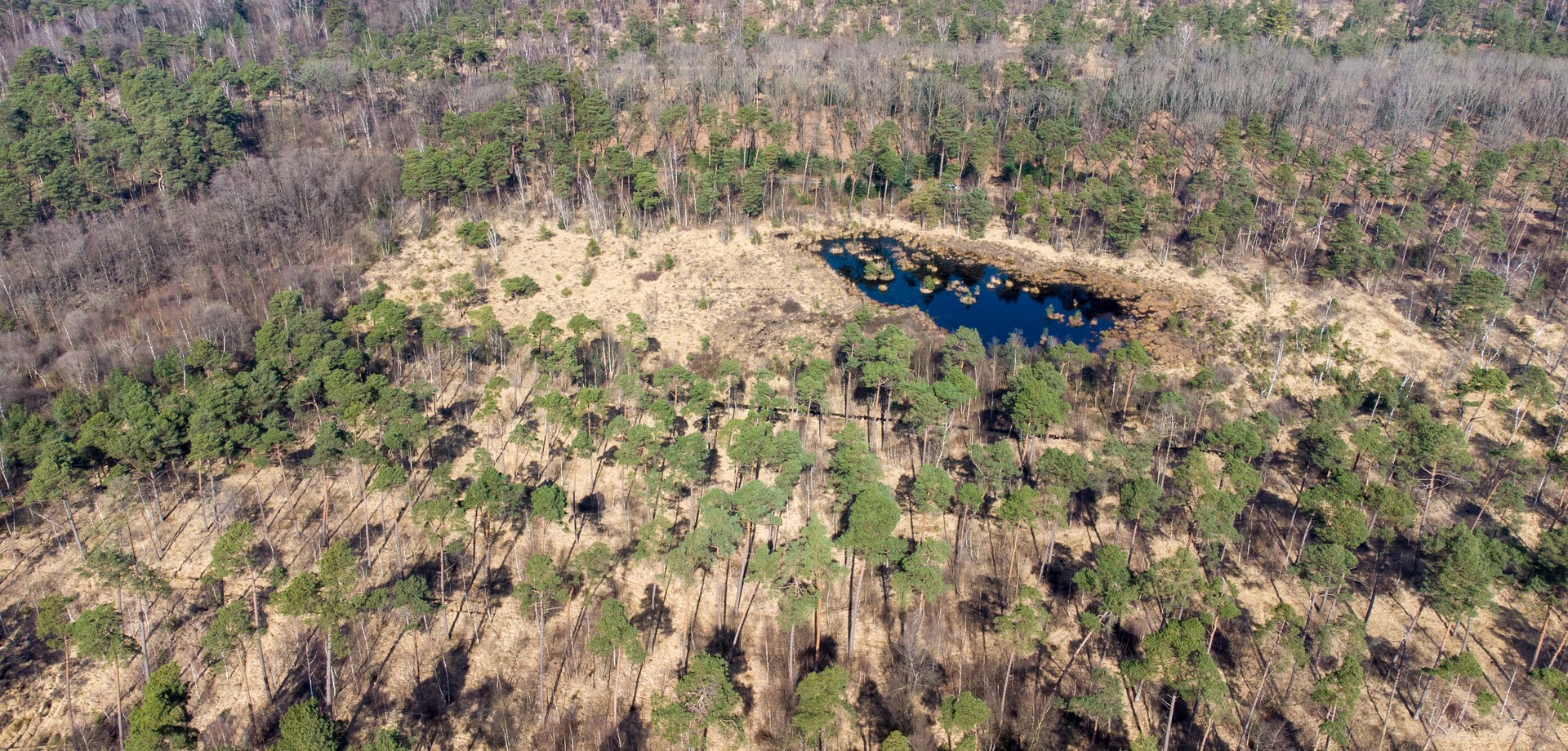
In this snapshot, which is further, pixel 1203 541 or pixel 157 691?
pixel 1203 541

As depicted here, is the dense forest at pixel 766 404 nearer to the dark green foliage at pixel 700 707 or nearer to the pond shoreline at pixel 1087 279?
the dark green foliage at pixel 700 707

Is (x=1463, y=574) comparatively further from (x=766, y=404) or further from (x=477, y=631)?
(x=477, y=631)

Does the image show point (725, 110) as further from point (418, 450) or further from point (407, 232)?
point (418, 450)

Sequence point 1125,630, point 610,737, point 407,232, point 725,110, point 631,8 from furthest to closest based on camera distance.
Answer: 1. point 631,8
2. point 725,110
3. point 407,232
4. point 1125,630
5. point 610,737

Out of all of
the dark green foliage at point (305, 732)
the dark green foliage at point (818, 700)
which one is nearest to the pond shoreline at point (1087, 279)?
the dark green foliage at point (818, 700)

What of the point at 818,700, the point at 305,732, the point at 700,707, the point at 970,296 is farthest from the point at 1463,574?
the point at 305,732

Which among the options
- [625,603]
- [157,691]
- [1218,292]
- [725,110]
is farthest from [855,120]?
[157,691]

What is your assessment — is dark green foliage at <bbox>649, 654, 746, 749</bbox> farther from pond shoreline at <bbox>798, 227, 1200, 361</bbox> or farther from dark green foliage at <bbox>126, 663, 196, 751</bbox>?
pond shoreline at <bbox>798, 227, 1200, 361</bbox>
